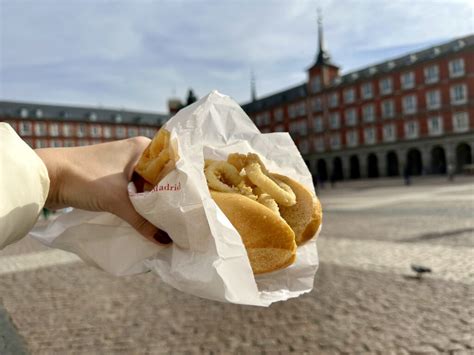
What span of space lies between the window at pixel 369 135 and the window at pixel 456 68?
10.2 metres

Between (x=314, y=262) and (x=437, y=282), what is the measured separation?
4160mm

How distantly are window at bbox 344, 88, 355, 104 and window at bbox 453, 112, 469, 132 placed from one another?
12.6m

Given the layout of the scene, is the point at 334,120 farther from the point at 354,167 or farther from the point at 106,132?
the point at 106,132

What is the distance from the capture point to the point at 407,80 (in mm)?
42812

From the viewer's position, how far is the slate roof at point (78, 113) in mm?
59400

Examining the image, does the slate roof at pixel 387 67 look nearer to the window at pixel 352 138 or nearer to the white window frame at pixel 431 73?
the white window frame at pixel 431 73

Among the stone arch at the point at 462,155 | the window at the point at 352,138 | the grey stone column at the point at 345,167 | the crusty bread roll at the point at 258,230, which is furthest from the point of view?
the grey stone column at the point at 345,167

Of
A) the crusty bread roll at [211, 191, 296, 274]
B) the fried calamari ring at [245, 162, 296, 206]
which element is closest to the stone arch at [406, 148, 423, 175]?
the fried calamari ring at [245, 162, 296, 206]

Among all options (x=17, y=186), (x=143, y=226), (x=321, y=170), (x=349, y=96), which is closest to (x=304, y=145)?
(x=321, y=170)

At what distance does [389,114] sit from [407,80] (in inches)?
166

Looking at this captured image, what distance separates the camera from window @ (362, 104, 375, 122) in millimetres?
45781

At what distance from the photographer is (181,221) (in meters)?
1.49

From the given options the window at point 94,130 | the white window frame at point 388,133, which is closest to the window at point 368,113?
the white window frame at point 388,133

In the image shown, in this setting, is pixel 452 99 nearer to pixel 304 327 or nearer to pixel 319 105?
pixel 319 105
